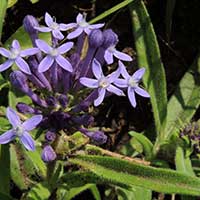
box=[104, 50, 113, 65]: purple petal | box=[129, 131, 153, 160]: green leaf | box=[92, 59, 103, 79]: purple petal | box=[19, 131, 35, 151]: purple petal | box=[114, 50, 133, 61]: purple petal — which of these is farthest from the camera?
box=[129, 131, 153, 160]: green leaf

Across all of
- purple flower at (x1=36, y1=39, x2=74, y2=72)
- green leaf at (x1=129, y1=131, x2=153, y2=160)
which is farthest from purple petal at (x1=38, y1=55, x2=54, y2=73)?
green leaf at (x1=129, y1=131, x2=153, y2=160)

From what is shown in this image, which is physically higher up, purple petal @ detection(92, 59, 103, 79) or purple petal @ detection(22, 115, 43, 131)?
purple petal @ detection(92, 59, 103, 79)

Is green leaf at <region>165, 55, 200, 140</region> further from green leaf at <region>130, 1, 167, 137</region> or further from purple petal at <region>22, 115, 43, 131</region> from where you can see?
purple petal at <region>22, 115, 43, 131</region>

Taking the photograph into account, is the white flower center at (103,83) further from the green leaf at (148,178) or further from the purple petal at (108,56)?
the green leaf at (148,178)

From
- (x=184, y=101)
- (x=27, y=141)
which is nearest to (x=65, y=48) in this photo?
(x=27, y=141)

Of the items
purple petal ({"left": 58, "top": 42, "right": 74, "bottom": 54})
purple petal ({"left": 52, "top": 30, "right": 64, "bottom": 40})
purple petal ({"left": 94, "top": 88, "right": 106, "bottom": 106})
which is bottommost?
purple petal ({"left": 94, "top": 88, "right": 106, "bottom": 106})

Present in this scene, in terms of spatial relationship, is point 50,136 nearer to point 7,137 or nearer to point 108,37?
point 7,137
